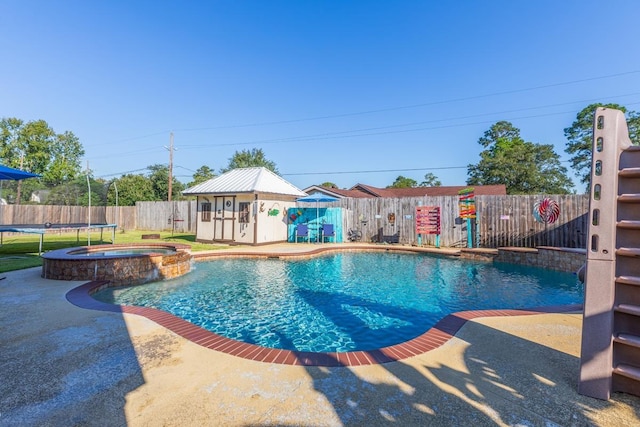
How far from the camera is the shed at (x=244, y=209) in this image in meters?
13.2

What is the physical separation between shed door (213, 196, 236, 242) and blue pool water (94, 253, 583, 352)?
4.23 m

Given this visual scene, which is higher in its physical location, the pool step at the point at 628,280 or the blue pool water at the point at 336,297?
the pool step at the point at 628,280

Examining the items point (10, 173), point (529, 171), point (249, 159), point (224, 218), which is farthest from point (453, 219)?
point (249, 159)

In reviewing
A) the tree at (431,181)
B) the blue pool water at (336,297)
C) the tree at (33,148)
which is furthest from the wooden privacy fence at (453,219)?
the tree at (431,181)

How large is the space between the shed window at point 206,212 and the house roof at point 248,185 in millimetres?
712

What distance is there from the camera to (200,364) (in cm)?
262

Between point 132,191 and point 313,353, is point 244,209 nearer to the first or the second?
point 313,353

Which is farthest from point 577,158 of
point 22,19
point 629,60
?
point 22,19

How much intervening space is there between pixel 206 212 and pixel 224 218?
1.18m

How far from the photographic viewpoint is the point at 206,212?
14.2 metres

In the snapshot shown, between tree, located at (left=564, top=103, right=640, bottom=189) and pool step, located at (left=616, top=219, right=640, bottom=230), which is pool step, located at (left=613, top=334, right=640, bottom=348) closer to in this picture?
pool step, located at (left=616, top=219, right=640, bottom=230)

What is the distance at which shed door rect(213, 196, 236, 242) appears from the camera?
44.6ft

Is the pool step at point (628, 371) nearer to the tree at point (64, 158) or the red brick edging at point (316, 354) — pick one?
the red brick edging at point (316, 354)

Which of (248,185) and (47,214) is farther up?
(248,185)
